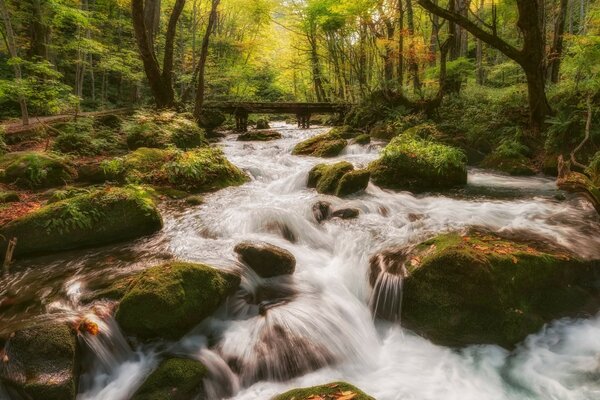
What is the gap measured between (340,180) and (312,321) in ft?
15.8

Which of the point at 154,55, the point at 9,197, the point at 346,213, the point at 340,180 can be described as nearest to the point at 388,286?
the point at 346,213

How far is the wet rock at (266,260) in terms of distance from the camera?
538cm

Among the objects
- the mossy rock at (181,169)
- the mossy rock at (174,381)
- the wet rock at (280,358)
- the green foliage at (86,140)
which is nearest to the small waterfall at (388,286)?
the wet rock at (280,358)

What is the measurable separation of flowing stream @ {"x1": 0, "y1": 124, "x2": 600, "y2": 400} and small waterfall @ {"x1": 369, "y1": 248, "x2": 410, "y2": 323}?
0.03 metres

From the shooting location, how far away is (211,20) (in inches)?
577

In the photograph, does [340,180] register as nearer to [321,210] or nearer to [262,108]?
[321,210]

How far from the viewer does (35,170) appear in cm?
777

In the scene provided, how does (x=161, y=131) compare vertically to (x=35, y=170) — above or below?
above

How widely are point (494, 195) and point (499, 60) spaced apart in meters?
26.1

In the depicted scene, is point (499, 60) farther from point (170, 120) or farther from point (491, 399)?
point (491, 399)

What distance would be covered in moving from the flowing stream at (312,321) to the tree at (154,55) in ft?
23.0

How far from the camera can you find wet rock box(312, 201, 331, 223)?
7.52 m

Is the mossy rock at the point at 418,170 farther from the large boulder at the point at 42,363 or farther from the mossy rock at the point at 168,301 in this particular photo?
the large boulder at the point at 42,363

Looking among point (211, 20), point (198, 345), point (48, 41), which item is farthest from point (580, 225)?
point (48, 41)
